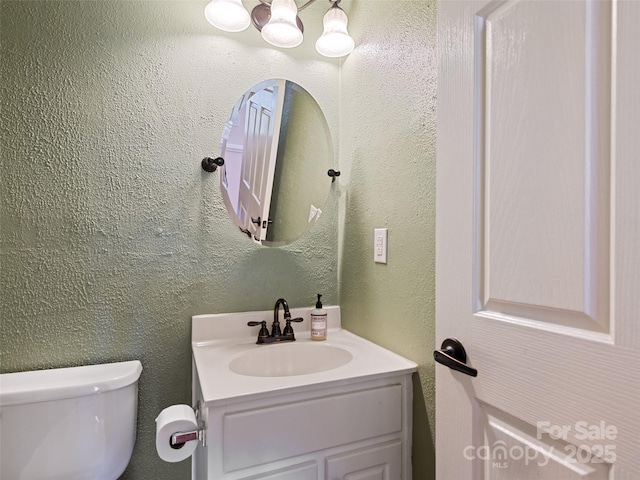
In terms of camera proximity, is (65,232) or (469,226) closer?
(469,226)

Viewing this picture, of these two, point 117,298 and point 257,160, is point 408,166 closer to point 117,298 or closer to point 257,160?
point 257,160

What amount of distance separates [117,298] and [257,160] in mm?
671

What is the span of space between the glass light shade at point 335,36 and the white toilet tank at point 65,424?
1314 millimetres

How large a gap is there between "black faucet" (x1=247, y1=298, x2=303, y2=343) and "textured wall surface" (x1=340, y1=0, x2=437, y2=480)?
25cm

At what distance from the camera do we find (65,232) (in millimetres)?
1058

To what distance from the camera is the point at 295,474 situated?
2.77 ft

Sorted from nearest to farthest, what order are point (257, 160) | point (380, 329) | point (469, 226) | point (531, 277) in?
point (531, 277), point (469, 226), point (380, 329), point (257, 160)

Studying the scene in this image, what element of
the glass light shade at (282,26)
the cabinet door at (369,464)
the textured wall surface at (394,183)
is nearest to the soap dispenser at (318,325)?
the textured wall surface at (394,183)

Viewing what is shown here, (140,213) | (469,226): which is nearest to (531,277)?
(469,226)

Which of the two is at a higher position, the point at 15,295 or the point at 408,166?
the point at 408,166

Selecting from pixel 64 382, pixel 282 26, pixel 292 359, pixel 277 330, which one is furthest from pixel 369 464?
pixel 282 26

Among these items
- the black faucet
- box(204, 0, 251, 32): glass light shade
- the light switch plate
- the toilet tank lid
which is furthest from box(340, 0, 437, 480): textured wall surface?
the toilet tank lid

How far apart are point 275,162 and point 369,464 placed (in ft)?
3.39

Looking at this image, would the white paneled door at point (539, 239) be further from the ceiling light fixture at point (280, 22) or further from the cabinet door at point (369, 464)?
the ceiling light fixture at point (280, 22)
